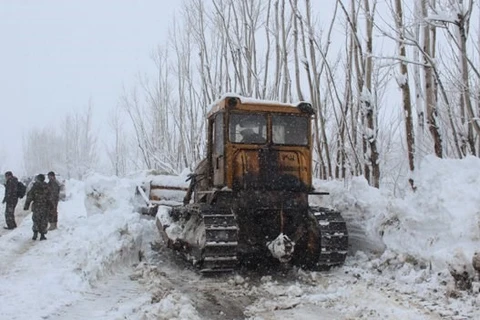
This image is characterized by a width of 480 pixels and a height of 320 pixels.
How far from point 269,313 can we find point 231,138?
146 inches

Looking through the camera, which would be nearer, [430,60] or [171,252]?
[430,60]

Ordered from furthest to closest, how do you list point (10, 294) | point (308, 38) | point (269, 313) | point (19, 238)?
point (308, 38) → point (19, 238) → point (10, 294) → point (269, 313)

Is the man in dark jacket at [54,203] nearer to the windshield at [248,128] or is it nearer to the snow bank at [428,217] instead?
the windshield at [248,128]

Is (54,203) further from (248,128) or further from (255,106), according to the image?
(255,106)

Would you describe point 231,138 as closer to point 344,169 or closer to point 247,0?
point 344,169

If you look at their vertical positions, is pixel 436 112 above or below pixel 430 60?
below

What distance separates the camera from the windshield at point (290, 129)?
9.84 meters

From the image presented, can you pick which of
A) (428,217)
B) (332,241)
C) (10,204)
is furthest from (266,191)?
(10,204)

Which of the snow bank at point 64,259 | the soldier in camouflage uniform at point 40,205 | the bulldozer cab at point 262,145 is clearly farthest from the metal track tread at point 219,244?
the soldier in camouflage uniform at point 40,205

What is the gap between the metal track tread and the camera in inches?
334

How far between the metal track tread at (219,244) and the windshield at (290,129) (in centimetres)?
193

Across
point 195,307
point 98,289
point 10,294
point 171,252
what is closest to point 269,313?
point 195,307

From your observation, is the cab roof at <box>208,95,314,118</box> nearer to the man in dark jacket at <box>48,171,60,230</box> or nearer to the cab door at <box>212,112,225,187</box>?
the cab door at <box>212,112,225,187</box>

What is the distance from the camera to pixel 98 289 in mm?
7934
